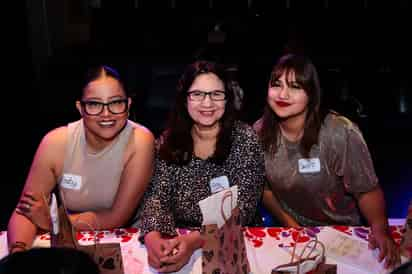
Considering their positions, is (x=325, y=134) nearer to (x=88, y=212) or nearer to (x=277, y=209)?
(x=277, y=209)

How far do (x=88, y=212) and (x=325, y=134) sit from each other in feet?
3.87

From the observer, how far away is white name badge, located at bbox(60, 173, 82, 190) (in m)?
2.25

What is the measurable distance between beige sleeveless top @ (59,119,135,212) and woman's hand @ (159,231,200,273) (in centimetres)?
62

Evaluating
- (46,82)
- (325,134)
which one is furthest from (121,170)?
(46,82)

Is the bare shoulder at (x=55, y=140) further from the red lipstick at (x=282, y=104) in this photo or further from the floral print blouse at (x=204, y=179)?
the red lipstick at (x=282, y=104)

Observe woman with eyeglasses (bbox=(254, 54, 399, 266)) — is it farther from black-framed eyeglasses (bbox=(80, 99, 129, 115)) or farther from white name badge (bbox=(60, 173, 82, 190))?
white name badge (bbox=(60, 173, 82, 190))

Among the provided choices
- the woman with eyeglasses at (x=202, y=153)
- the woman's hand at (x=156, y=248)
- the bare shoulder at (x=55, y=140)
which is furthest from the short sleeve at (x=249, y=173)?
the bare shoulder at (x=55, y=140)

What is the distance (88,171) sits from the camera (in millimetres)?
2283

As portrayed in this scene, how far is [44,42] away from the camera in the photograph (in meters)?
7.36

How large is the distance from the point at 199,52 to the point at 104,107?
4.95 m

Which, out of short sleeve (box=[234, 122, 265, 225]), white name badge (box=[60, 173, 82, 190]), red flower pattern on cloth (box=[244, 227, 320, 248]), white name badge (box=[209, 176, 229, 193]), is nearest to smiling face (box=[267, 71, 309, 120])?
short sleeve (box=[234, 122, 265, 225])

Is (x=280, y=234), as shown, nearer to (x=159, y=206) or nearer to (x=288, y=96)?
(x=159, y=206)

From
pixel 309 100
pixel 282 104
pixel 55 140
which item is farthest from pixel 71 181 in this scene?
pixel 309 100

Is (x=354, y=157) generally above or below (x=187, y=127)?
below
